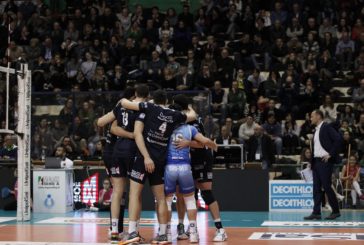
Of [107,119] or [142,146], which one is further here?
[107,119]

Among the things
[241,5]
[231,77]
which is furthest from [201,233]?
[241,5]

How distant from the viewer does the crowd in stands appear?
21.5 m

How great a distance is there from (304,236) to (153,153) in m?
3.18

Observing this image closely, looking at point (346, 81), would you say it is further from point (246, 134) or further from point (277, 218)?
point (277, 218)

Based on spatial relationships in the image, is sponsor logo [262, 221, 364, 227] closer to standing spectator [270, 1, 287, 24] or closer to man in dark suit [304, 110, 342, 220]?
man in dark suit [304, 110, 342, 220]

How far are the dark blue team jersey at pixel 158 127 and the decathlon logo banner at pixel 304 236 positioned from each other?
235 cm

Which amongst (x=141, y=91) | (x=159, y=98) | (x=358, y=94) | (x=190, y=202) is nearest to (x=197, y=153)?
(x=190, y=202)

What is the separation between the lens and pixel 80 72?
84.3ft

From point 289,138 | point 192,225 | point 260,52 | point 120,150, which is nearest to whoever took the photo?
point 192,225

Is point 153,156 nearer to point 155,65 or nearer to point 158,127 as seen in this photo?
point 158,127

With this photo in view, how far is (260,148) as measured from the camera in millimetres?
21188

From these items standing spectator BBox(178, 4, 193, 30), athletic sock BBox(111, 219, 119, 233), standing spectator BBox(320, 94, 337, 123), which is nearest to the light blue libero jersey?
athletic sock BBox(111, 219, 119, 233)

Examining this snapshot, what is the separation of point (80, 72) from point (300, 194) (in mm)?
10029

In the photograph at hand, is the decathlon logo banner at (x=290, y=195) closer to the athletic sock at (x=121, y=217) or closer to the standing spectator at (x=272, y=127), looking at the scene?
the standing spectator at (x=272, y=127)
